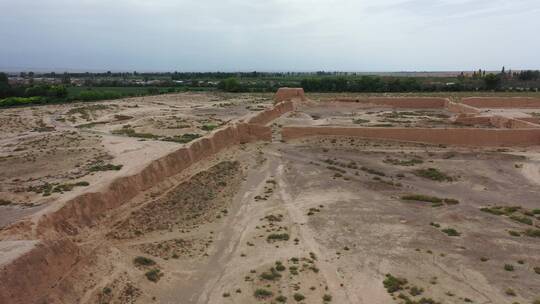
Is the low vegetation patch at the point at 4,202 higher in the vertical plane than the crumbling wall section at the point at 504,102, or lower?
lower

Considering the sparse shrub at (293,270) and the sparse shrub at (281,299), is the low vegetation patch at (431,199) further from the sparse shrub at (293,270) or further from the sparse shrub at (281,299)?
the sparse shrub at (281,299)

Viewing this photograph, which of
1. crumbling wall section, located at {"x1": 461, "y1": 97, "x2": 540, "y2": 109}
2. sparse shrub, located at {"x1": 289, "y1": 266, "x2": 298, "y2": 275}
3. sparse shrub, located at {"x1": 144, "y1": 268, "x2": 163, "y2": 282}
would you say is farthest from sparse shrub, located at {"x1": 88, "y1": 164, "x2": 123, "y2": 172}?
crumbling wall section, located at {"x1": 461, "y1": 97, "x2": 540, "y2": 109}

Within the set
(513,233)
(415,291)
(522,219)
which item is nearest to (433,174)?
(522,219)

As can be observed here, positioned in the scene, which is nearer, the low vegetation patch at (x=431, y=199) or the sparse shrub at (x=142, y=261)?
the sparse shrub at (x=142, y=261)

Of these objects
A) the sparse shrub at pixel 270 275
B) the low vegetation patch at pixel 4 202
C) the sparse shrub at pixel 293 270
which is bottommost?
the sparse shrub at pixel 270 275

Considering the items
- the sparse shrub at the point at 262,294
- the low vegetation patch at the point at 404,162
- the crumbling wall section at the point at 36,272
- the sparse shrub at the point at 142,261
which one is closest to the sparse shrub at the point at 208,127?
the low vegetation patch at the point at 404,162

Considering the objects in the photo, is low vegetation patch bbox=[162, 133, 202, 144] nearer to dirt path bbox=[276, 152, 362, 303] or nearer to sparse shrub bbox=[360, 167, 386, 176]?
dirt path bbox=[276, 152, 362, 303]
